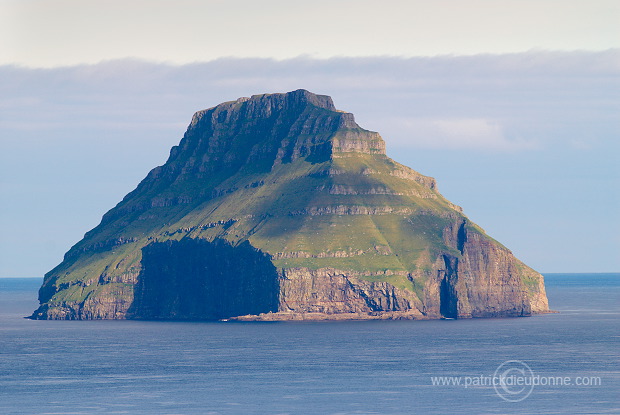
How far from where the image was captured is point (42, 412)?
19062 cm

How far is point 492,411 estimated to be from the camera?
190 meters

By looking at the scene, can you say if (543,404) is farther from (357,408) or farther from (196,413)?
(196,413)

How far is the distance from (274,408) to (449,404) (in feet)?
83.7

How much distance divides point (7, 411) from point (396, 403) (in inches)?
2200

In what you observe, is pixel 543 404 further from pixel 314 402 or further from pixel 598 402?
pixel 314 402

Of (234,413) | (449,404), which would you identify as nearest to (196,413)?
(234,413)

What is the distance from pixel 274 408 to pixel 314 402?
25.5 ft

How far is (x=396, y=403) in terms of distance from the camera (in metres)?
198

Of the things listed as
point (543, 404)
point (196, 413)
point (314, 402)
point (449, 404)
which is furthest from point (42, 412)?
point (543, 404)

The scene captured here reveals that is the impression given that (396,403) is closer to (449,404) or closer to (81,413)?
(449,404)

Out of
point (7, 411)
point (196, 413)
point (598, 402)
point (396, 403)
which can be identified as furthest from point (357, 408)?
point (7, 411)

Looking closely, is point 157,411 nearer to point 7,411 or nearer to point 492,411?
point 7,411

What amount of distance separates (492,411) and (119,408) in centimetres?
5291

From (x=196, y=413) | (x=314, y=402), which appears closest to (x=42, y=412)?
(x=196, y=413)
